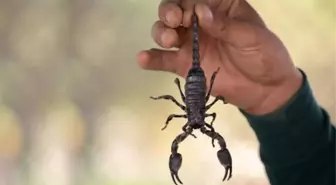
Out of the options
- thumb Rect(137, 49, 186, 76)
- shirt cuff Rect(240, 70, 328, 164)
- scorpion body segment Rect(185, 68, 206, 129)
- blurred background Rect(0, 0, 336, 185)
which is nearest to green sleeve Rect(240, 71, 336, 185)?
shirt cuff Rect(240, 70, 328, 164)

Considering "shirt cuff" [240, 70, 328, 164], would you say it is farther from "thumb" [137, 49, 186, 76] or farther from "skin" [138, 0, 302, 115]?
"thumb" [137, 49, 186, 76]

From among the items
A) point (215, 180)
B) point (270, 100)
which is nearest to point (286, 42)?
point (215, 180)

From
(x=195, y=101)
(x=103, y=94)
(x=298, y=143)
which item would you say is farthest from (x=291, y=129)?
(x=103, y=94)

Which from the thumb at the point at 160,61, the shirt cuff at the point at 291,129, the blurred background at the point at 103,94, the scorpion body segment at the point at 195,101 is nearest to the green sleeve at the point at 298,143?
the shirt cuff at the point at 291,129

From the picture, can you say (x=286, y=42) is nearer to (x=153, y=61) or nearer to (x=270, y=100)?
(x=270, y=100)

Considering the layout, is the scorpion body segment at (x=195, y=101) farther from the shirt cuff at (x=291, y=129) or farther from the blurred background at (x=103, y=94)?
the blurred background at (x=103, y=94)

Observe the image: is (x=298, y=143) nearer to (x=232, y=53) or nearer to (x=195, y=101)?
(x=232, y=53)
